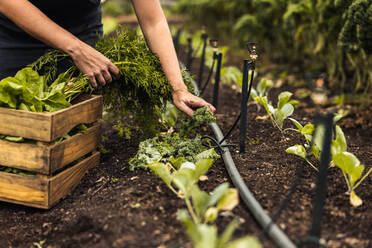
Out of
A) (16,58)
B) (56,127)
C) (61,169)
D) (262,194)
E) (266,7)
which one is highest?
(266,7)

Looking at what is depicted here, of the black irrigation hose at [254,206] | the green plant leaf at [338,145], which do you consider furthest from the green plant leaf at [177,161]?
the green plant leaf at [338,145]

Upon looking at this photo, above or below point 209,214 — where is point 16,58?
above

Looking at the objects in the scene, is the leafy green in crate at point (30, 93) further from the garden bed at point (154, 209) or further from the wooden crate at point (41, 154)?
the garden bed at point (154, 209)

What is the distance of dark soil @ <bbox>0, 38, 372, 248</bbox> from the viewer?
65.0 inches

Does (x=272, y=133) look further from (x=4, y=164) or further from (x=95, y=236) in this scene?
(x=4, y=164)

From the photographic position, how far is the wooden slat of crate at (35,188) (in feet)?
6.72

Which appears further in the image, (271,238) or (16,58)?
(16,58)

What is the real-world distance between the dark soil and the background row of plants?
782 mm

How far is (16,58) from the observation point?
2516mm

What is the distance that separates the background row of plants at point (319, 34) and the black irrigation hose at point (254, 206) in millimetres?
A: 765

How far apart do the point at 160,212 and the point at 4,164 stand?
3.00 ft

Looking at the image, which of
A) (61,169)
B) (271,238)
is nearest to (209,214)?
(271,238)

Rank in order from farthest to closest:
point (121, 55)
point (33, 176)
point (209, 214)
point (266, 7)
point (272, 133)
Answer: point (266, 7) → point (272, 133) → point (121, 55) → point (33, 176) → point (209, 214)

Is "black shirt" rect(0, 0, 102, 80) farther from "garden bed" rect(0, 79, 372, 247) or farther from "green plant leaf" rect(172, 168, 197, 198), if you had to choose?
"green plant leaf" rect(172, 168, 197, 198)
